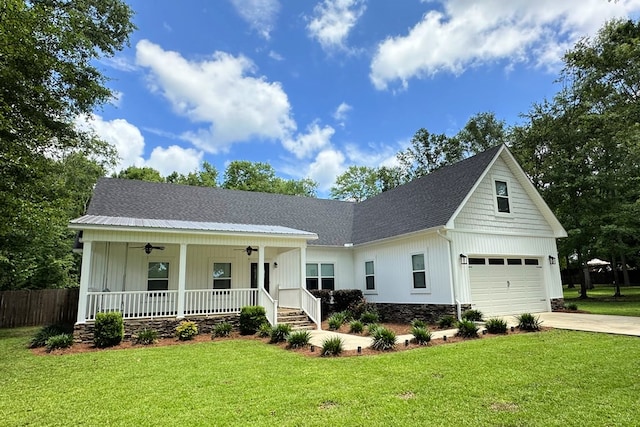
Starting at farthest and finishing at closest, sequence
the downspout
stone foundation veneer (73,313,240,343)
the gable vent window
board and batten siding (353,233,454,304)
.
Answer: the gable vent window
board and batten siding (353,233,454,304)
the downspout
stone foundation veneer (73,313,240,343)

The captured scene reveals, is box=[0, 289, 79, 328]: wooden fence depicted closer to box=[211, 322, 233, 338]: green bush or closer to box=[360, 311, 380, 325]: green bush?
box=[211, 322, 233, 338]: green bush

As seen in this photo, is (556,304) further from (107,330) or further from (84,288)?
(84,288)

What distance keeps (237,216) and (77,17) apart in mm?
9320

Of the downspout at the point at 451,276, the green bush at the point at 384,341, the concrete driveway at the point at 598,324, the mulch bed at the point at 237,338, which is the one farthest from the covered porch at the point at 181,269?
the concrete driveway at the point at 598,324

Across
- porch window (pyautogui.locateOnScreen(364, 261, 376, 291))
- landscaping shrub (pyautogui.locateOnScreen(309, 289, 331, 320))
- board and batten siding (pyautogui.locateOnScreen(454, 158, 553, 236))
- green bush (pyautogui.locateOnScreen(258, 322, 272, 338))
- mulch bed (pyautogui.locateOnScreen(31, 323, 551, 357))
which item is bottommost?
mulch bed (pyautogui.locateOnScreen(31, 323, 551, 357))

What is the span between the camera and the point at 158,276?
1416 cm

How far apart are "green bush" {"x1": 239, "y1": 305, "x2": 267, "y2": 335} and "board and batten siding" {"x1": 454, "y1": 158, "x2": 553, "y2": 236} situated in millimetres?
7359

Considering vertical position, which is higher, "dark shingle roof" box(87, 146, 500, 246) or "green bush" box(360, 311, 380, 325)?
"dark shingle roof" box(87, 146, 500, 246)

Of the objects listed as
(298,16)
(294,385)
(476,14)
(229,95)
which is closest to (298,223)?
(229,95)

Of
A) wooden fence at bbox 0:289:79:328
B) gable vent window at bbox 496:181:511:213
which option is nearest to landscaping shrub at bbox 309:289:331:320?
gable vent window at bbox 496:181:511:213

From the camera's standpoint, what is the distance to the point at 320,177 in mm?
44031

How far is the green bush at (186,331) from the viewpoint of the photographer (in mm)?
11094

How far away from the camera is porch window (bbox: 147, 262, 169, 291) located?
46.0 ft

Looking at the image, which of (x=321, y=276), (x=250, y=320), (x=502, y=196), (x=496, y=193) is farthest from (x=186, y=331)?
(x=502, y=196)
